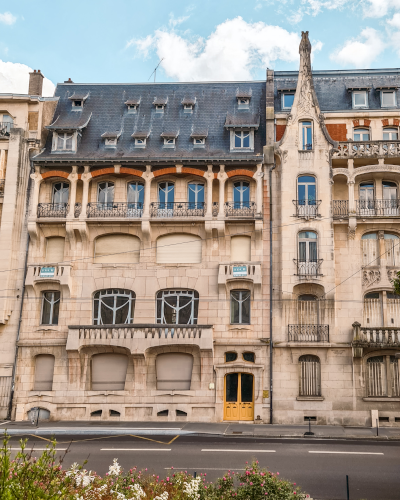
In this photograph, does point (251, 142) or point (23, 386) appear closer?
point (23, 386)

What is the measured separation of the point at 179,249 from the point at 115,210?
4.76 m

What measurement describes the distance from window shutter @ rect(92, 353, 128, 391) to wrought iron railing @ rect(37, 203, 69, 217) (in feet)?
30.1

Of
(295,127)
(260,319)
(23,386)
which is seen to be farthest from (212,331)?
(295,127)

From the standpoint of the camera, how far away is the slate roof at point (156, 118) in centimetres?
3525

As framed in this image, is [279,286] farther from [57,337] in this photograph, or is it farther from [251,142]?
[57,337]

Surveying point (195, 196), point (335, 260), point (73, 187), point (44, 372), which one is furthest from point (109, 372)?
point (335, 260)

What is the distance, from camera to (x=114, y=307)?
33594mm

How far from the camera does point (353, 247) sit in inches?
1318

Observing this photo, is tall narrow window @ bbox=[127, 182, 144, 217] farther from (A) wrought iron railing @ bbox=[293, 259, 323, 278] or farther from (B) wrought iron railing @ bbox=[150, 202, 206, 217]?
(A) wrought iron railing @ bbox=[293, 259, 323, 278]

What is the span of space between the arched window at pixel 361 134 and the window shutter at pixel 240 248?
9858 millimetres

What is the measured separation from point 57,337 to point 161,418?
7903 millimetres

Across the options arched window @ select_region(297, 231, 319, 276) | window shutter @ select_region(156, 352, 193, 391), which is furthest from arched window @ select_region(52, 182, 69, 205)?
arched window @ select_region(297, 231, 319, 276)

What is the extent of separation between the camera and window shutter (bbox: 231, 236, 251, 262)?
112ft

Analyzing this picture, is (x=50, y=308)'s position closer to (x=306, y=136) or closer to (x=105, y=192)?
(x=105, y=192)
